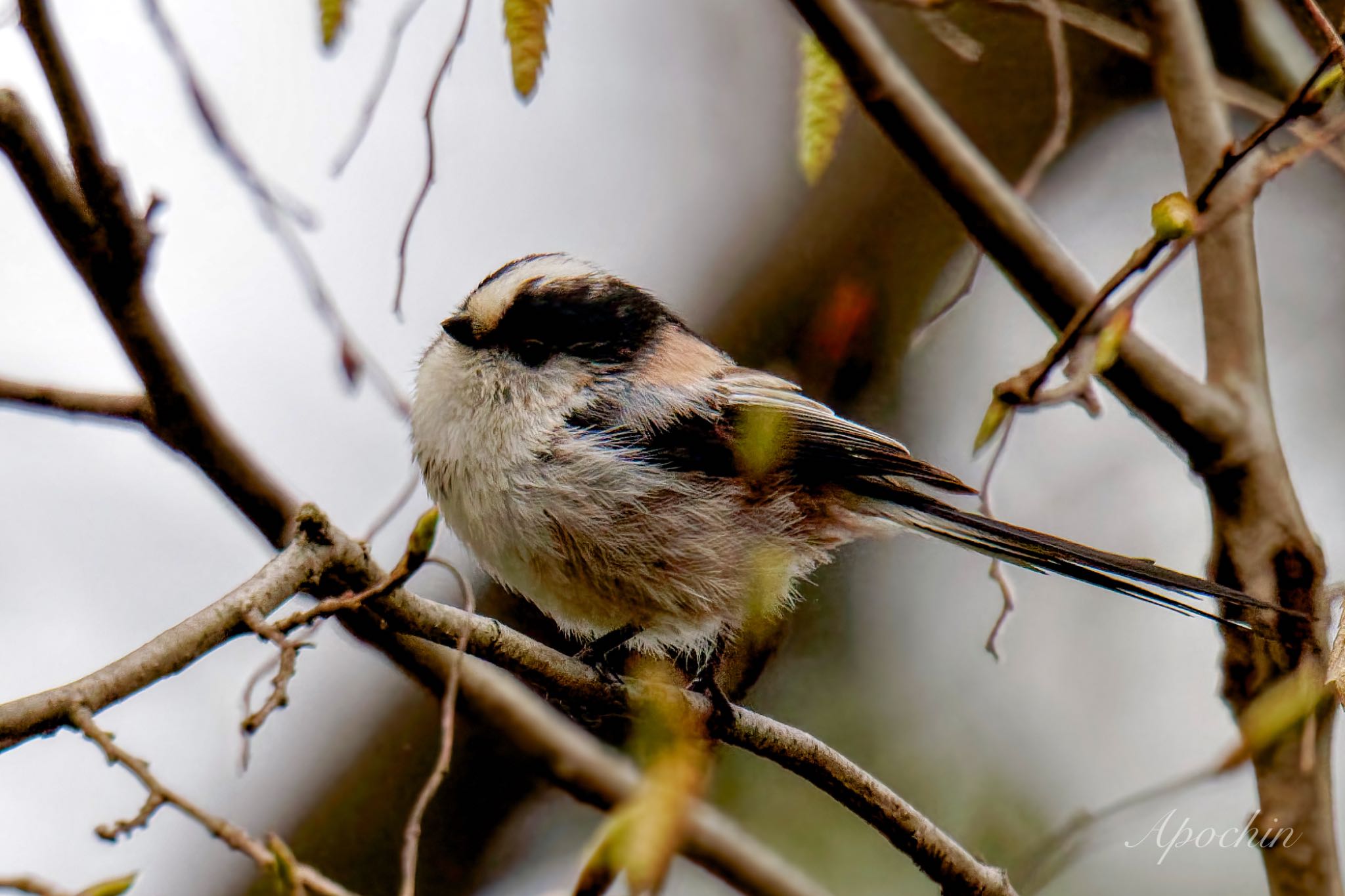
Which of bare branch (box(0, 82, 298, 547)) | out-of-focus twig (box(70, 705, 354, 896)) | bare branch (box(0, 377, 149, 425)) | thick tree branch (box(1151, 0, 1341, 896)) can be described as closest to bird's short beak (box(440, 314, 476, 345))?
bare branch (box(0, 82, 298, 547))

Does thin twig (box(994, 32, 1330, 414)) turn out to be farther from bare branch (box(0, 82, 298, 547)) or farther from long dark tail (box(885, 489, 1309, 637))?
bare branch (box(0, 82, 298, 547))

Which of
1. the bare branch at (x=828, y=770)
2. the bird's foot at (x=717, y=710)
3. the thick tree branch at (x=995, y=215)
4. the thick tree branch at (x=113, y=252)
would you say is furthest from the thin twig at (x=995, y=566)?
the thick tree branch at (x=113, y=252)

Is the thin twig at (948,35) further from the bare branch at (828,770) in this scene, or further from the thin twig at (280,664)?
the thin twig at (280,664)

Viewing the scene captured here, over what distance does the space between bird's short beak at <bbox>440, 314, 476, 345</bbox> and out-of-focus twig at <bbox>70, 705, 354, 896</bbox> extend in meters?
1.00

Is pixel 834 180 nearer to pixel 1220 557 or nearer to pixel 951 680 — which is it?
pixel 951 680

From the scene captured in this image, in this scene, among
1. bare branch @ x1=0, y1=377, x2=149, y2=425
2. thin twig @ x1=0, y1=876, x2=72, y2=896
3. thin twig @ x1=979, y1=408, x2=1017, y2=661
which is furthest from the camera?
thin twig @ x1=979, y1=408, x2=1017, y2=661

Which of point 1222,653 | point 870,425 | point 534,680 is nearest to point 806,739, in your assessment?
point 534,680

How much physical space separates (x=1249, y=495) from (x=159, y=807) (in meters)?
1.56

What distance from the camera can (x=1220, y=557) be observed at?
6.34 ft

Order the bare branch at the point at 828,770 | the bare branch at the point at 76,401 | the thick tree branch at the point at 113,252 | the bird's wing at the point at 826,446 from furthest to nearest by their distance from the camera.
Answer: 1. the bird's wing at the point at 826,446
2. the bare branch at the point at 76,401
3. the bare branch at the point at 828,770
4. the thick tree branch at the point at 113,252

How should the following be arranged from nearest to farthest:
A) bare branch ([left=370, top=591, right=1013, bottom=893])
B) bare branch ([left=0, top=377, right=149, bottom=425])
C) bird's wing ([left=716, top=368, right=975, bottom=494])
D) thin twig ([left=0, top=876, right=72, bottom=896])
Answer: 1. thin twig ([left=0, top=876, right=72, bottom=896])
2. bare branch ([left=370, top=591, right=1013, bottom=893])
3. bare branch ([left=0, top=377, right=149, bottom=425])
4. bird's wing ([left=716, top=368, right=975, bottom=494])

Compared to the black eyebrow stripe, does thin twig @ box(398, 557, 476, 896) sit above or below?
below

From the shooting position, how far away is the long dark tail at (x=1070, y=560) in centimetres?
170

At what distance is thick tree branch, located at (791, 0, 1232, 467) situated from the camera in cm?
197
